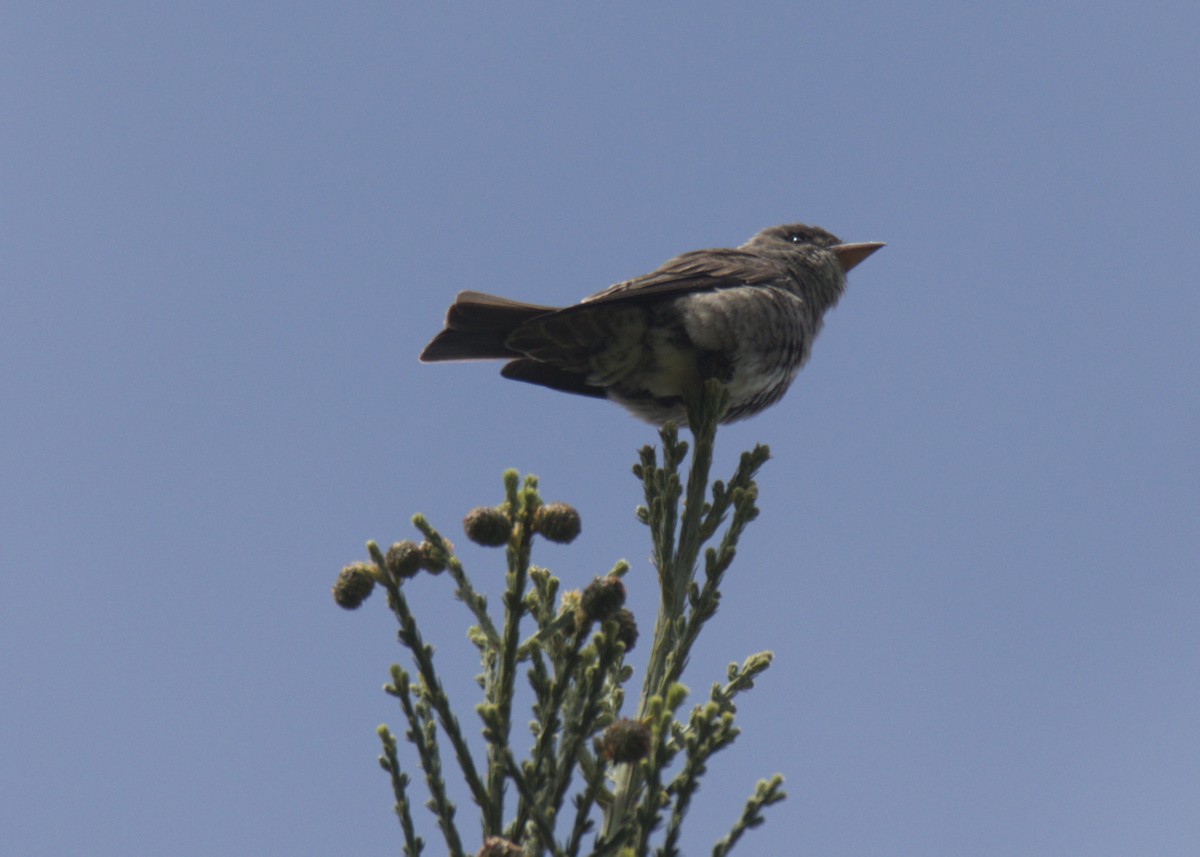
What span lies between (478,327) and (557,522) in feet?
8.15

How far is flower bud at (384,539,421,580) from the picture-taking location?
8.80 ft

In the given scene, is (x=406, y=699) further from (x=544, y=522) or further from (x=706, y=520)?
(x=706, y=520)

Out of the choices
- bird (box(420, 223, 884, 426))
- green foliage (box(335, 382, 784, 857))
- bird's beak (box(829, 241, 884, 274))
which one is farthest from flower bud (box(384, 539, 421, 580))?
bird's beak (box(829, 241, 884, 274))

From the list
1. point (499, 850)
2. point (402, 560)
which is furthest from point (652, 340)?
point (499, 850)

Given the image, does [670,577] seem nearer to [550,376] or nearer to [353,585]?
[353,585]

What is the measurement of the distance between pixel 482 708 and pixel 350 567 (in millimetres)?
475

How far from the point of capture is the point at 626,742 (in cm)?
234

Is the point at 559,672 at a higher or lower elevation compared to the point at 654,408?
lower

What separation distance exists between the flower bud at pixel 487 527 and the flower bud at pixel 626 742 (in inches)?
22.3

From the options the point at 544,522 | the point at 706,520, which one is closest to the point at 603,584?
the point at 544,522

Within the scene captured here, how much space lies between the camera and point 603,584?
8.57 ft

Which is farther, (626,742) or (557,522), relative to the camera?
(557,522)

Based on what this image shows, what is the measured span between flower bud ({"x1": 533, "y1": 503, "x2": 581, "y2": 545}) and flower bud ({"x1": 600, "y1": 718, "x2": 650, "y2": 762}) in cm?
53

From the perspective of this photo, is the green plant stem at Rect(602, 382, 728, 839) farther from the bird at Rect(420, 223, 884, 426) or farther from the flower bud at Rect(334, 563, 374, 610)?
the bird at Rect(420, 223, 884, 426)
